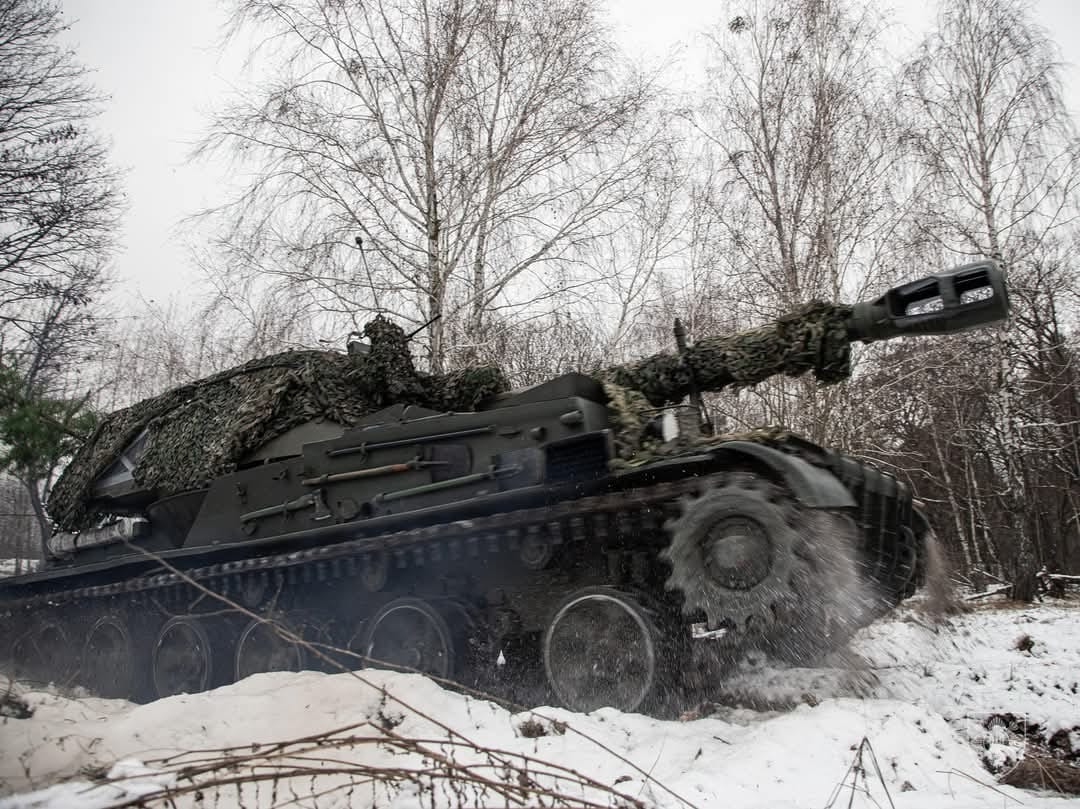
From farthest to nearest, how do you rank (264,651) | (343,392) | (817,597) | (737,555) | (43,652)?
(43,652), (343,392), (264,651), (737,555), (817,597)

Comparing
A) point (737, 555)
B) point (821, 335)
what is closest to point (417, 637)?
point (737, 555)

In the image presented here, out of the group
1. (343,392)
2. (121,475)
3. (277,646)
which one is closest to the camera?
(277,646)

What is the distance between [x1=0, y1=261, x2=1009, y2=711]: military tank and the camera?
16.1 ft

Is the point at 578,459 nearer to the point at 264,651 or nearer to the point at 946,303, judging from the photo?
the point at 946,303

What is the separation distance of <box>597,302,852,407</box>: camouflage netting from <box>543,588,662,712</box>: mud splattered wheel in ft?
6.28

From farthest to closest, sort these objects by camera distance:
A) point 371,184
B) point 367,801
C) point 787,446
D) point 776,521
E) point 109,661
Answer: point 371,184 → point 109,661 → point 787,446 → point 776,521 → point 367,801

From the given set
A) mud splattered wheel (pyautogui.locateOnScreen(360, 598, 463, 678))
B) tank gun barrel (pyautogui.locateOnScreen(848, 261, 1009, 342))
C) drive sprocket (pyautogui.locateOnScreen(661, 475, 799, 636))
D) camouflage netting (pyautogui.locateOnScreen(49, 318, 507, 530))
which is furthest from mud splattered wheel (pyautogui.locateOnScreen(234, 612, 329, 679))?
tank gun barrel (pyautogui.locateOnScreen(848, 261, 1009, 342))

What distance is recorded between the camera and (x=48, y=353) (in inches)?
537

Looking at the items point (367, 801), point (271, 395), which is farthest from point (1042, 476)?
point (367, 801)

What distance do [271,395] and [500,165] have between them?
242 inches

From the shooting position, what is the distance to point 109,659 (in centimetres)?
852

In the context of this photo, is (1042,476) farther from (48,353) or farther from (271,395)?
(48,353)

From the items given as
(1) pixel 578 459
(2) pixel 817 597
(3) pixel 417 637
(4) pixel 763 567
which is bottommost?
(3) pixel 417 637

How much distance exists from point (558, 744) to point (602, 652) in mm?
1338
